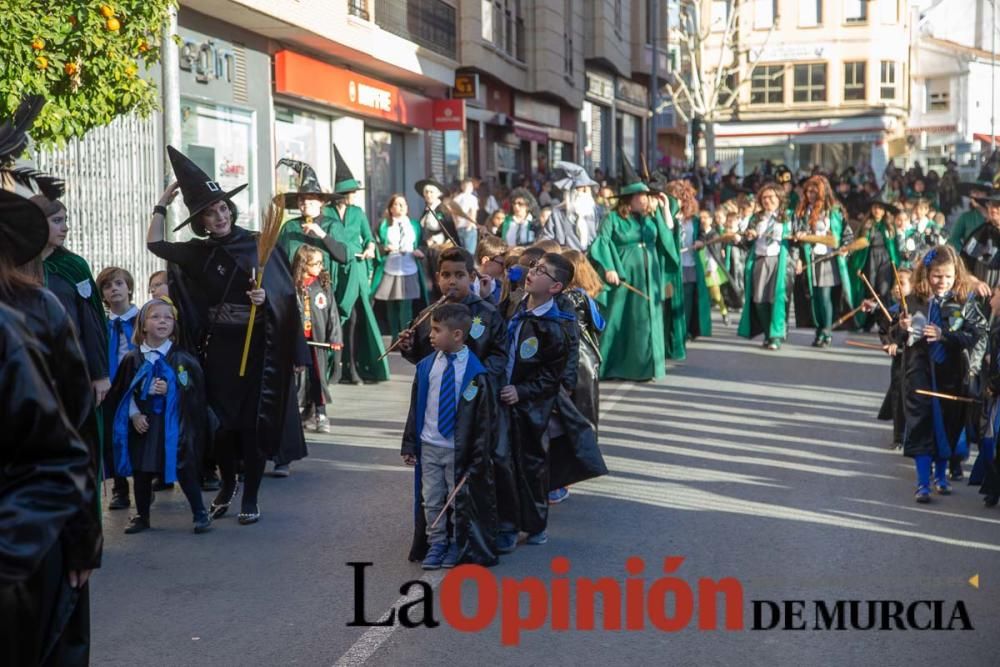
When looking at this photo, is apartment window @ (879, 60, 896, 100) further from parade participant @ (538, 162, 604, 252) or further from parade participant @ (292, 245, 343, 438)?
parade participant @ (292, 245, 343, 438)

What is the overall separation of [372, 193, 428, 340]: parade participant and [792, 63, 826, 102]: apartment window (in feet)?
223

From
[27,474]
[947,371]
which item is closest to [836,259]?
[947,371]

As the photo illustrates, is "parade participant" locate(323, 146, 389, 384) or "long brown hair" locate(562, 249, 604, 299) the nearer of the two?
"long brown hair" locate(562, 249, 604, 299)

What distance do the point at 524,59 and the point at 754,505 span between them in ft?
86.4

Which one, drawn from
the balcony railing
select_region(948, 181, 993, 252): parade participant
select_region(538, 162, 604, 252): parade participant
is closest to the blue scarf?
select_region(538, 162, 604, 252): parade participant

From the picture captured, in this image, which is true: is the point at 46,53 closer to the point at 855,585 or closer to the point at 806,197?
the point at 855,585

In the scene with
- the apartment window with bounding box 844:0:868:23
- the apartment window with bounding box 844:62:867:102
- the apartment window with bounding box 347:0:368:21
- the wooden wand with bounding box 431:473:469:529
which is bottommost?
the wooden wand with bounding box 431:473:469:529

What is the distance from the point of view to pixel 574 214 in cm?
1582

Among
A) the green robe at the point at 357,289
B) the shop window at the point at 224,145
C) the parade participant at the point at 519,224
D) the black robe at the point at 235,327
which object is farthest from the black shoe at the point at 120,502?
the parade participant at the point at 519,224

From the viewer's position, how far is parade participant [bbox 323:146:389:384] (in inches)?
553

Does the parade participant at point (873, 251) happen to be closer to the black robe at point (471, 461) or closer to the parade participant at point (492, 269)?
the parade participant at point (492, 269)

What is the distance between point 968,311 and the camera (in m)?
8.83

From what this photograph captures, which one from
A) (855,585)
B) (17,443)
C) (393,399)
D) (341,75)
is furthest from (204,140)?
(17,443)

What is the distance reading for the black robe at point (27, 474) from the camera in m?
2.98
